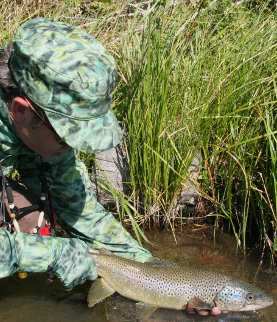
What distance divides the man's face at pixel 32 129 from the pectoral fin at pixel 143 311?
1120 mm

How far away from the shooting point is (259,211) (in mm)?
4500

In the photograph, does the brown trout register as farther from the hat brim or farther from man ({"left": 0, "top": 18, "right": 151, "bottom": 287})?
the hat brim

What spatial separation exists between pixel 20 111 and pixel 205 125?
1.91m

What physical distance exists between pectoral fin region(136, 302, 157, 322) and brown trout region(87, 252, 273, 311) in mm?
23

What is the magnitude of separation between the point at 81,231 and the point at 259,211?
1359 millimetres

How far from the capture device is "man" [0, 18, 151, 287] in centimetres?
288

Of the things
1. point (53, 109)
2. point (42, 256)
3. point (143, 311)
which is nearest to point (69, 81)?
point (53, 109)

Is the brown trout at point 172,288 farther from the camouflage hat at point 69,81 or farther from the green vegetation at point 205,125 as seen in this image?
the camouflage hat at point 69,81

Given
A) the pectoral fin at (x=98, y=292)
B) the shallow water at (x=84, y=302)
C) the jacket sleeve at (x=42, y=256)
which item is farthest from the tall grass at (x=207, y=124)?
the jacket sleeve at (x=42, y=256)

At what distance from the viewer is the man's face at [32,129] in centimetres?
301

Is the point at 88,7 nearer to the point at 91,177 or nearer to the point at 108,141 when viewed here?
the point at 91,177

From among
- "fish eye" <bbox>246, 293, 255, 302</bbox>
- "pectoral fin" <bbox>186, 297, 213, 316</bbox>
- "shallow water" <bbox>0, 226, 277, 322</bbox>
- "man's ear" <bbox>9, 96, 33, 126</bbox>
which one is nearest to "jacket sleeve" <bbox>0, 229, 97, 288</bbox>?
"shallow water" <bbox>0, 226, 277, 322</bbox>

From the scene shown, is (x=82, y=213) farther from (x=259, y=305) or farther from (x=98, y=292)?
(x=259, y=305)

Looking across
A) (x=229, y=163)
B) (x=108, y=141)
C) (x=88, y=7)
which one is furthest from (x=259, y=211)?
(x=88, y=7)
